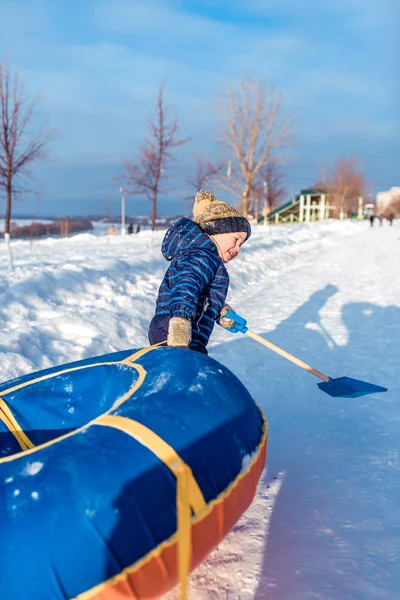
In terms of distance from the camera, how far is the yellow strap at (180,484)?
1592 millimetres

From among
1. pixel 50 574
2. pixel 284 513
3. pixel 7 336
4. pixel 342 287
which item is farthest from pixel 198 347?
pixel 342 287

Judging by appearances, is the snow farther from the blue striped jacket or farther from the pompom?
the pompom

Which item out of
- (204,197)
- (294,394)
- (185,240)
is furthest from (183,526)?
(294,394)

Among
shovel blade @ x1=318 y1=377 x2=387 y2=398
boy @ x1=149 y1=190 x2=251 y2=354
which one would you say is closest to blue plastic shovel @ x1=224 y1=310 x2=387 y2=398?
shovel blade @ x1=318 y1=377 x2=387 y2=398

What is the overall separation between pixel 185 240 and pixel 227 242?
0.88 ft

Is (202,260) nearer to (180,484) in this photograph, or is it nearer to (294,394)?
(180,484)

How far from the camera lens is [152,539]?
5.07 ft

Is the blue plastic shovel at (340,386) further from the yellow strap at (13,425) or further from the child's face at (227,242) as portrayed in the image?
the yellow strap at (13,425)

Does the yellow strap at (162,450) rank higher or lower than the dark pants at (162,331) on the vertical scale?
lower

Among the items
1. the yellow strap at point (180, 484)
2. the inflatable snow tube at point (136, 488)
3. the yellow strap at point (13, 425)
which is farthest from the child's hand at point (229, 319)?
the yellow strap at point (180, 484)

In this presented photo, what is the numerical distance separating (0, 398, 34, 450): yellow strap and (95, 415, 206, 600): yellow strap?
73cm

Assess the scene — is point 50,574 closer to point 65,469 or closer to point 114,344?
point 65,469

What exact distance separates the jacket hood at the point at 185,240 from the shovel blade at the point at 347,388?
125cm

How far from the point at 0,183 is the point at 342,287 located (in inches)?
395
